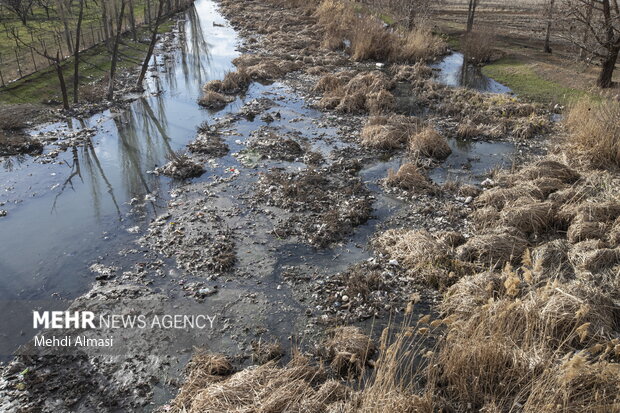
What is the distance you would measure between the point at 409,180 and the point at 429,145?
215 centimetres

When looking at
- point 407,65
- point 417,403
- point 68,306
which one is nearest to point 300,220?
point 68,306

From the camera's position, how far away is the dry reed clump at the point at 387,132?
1245cm

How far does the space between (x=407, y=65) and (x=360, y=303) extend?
50.6 ft

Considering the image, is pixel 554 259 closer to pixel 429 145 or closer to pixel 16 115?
pixel 429 145

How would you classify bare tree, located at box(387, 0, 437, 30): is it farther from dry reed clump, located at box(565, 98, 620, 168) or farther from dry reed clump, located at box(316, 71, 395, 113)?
dry reed clump, located at box(565, 98, 620, 168)

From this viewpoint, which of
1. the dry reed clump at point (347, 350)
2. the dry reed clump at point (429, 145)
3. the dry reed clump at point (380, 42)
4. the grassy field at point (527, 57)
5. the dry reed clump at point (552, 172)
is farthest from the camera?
the dry reed clump at point (380, 42)

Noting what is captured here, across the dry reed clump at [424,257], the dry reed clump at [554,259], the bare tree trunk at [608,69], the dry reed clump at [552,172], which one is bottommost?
the dry reed clump at [424,257]

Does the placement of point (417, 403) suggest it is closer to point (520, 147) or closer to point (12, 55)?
point (520, 147)

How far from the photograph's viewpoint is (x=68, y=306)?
695cm

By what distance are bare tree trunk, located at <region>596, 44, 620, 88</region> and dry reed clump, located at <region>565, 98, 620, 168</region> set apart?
4.76m

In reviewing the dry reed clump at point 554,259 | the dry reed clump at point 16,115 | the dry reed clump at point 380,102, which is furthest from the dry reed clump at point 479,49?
the dry reed clump at point 16,115

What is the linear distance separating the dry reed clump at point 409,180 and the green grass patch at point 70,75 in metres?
11.8

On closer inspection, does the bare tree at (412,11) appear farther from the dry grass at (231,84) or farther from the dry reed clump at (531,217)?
the dry reed clump at (531,217)

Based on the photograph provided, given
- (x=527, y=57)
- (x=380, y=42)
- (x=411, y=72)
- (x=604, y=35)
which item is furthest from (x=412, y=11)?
(x=604, y=35)
